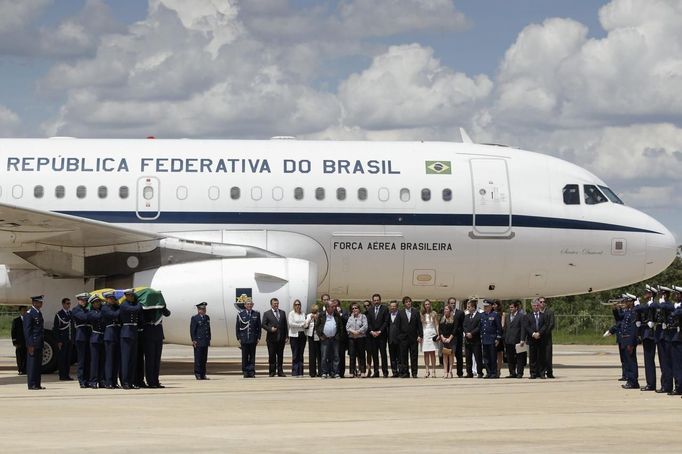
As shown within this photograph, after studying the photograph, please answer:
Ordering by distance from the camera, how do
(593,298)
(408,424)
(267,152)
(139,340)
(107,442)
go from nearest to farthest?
(107,442) → (408,424) → (139,340) → (267,152) → (593,298)

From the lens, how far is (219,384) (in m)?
20.7

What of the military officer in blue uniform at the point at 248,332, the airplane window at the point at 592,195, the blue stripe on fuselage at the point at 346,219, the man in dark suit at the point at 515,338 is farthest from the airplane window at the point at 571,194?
the military officer in blue uniform at the point at 248,332

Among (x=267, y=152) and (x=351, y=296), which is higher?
(x=267, y=152)

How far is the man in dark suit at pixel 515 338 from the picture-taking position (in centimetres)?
2247

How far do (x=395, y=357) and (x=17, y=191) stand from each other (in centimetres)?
829

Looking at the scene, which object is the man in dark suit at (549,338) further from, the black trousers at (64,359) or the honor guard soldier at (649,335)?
the black trousers at (64,359)

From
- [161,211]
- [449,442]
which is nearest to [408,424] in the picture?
[449,442]

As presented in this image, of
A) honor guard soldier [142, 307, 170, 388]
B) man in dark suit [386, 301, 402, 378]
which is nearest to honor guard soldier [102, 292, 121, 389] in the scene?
honor guard soldier [142, 307, 170, 388]

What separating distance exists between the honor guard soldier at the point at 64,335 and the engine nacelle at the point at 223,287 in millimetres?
1839

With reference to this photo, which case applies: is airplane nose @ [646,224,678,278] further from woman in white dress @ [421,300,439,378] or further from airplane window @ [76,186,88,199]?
airplane window @ [76,186,88,199]

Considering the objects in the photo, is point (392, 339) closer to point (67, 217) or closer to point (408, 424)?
point (67, 217)

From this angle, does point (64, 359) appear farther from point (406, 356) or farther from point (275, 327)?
point (406, 356)

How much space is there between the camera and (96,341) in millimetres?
20250

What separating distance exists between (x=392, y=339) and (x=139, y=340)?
5.06 m
